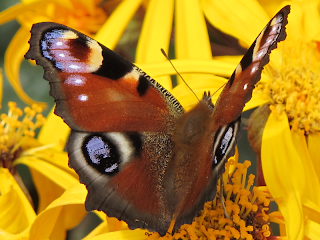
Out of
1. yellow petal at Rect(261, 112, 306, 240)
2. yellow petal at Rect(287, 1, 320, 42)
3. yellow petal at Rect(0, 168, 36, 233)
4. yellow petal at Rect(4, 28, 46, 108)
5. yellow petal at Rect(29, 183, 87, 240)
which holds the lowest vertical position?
yellow petal at Rect(0, 168, 36, 233)

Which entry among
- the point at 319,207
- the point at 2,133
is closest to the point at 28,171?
the point at 2,133

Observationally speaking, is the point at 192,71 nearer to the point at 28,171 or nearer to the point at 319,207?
the point at 319,207

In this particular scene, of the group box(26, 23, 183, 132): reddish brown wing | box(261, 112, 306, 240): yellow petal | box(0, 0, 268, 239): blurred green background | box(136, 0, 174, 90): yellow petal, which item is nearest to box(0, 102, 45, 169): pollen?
box(0, 0, 268, 239): blurred green background

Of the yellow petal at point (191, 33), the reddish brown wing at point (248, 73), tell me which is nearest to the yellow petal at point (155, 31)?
the yellow petal at point (191, 33)

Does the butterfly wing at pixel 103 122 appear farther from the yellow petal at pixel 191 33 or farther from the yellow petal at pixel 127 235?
the yellow petal at pixel 191 33

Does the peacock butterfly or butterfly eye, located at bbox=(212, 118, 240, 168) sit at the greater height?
butterfly eye, located at bbox=(212, 118, 240, 168)

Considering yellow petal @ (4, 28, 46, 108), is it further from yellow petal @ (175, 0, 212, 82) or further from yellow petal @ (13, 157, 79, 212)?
yellow petal @ (175, 0, 212, 82)
